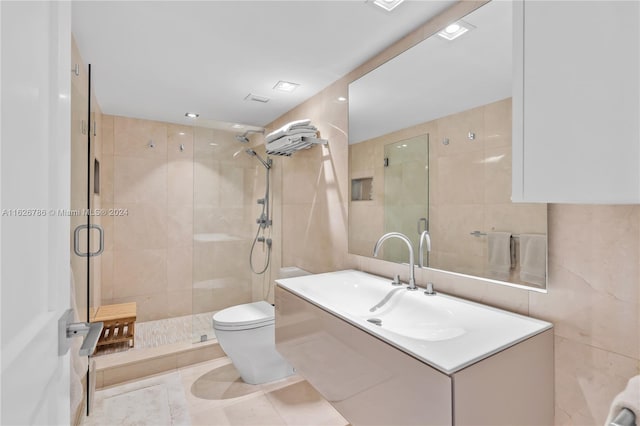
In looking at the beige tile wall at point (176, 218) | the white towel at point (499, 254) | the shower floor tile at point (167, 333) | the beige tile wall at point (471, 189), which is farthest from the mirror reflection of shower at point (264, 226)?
the white towel at point (499, 254)

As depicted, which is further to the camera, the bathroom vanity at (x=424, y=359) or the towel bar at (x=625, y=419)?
the bathroom vanity at (x=424, y=359)

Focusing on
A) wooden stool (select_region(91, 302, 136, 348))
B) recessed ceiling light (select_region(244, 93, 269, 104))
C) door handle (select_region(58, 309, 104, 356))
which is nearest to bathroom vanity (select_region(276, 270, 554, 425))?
door handle (select_region(58, 309, 104, 356))

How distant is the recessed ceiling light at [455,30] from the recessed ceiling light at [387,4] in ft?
0.81

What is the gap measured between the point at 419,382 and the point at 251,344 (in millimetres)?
1599

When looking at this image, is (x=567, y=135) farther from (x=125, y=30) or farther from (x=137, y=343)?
(x=137, y=343)

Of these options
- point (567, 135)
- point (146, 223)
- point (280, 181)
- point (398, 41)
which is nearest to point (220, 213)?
point (280, 181)

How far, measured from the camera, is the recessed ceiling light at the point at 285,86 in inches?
92.1

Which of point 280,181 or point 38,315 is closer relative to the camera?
point 38,315

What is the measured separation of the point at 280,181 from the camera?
2.93m

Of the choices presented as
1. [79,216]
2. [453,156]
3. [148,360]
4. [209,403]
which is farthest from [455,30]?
[148,360]

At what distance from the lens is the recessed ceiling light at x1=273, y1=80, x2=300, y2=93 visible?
7.67 ft

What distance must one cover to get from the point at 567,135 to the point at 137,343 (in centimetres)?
323

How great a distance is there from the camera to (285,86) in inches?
94.1

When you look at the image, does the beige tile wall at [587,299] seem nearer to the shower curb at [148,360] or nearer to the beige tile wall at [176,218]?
the beige tile wall at [176,218]
